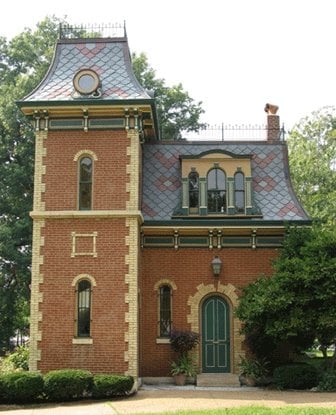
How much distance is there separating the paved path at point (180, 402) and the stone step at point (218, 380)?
1.44 metres

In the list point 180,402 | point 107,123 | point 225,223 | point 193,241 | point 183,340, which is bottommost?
point 180,402

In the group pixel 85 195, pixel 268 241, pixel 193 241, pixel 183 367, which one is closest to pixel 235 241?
pixel 268 241

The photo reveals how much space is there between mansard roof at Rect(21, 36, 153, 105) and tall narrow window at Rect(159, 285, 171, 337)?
6.29m

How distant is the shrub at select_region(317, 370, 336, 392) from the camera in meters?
17.2

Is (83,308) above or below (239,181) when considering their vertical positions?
below

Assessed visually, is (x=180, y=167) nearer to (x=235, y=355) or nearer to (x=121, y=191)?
(x=121, y=191)

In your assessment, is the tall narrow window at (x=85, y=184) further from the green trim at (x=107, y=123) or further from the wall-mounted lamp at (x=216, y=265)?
the wall-mounted lamp at (x=216, y=265)

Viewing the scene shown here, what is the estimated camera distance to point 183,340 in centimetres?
1970

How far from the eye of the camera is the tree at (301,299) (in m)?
17.6

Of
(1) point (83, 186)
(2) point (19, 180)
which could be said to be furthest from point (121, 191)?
(2) point (19, 180)

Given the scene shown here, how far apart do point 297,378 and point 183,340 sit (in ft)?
12.4

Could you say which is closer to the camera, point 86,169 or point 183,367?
point 183,367

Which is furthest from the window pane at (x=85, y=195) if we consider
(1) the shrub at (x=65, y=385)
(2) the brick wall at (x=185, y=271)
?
(1) the shrub at (x=65, y=385)

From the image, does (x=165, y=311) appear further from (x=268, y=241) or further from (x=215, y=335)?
(x=268, y=241)
